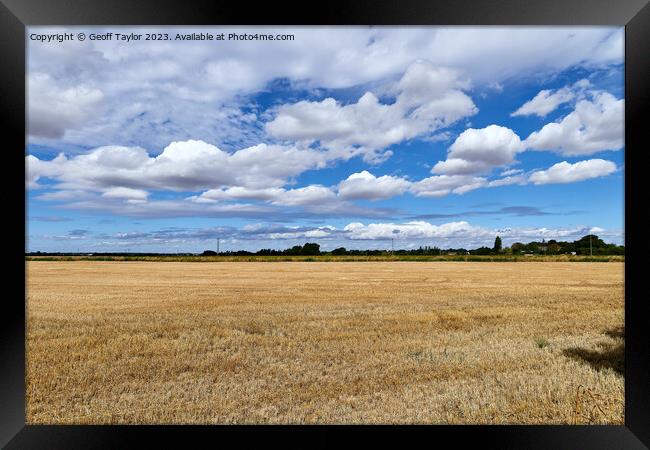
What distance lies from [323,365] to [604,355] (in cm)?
267

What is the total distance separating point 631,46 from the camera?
199 cm

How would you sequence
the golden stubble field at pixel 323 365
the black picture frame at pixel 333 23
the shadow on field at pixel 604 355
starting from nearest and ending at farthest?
1. the black picture frame at pixel 333 23
2. the golden stubble field at pixel 323 365
3. the shadow on field at pixel 604 355

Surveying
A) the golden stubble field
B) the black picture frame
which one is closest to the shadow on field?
the golden stubble field

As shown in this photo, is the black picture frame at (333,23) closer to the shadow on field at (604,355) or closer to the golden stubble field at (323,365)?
the golden stubble field at (323,365)

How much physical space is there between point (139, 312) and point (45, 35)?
428 centimetres

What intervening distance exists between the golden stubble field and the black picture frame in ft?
1.21

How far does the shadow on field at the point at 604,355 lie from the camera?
10.6 feet

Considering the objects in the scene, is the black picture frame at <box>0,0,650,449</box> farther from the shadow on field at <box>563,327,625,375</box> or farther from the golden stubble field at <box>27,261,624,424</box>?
the shadow on field at <box>563,327,625,375</box>

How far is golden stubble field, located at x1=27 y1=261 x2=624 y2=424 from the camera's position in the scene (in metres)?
2.43

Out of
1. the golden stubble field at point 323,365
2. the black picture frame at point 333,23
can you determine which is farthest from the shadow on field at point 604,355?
the black picture frame at point 333,23

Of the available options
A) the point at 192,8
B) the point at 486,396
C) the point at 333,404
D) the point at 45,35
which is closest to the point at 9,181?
the point at 192,8

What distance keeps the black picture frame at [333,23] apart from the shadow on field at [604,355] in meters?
1.50

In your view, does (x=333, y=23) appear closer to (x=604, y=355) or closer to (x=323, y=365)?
(x=323, y=365)

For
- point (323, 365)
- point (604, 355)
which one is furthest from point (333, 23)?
point (604, 355)
